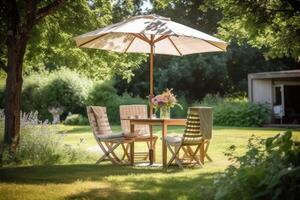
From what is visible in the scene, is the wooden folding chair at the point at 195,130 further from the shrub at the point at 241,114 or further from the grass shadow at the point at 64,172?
the shrub at the point at 241,114

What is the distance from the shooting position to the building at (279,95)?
82.2 ft

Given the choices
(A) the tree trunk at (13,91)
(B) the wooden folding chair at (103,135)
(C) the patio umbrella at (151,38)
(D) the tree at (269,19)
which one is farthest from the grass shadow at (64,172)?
(D) the tree at (269,19)

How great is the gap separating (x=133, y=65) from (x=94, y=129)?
4532 millimetres

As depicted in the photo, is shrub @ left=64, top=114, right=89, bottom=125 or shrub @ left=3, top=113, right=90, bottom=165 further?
shrub @ left=64, top=114, right=89, bottom=125

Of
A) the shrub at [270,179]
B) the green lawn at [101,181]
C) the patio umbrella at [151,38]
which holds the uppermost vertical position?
the patio umbrella at [151,38]

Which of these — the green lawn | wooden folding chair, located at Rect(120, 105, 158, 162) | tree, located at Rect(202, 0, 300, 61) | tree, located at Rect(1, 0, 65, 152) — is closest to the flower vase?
wooden folding chair, located at Rect(120, 105, 158, 162)

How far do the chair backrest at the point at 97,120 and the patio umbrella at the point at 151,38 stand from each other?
950 millimetres

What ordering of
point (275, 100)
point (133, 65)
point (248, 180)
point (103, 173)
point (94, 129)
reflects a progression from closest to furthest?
point (248, 180), point (103, 173), point (94, 129), point (133, 65), point (275, 100)

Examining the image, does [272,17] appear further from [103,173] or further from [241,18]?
[103,173]

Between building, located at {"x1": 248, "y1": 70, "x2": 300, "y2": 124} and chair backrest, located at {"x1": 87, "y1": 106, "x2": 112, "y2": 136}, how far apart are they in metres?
16.3

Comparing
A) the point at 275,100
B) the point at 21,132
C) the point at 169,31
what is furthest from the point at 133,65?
the point at 275,100

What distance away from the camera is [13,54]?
948cm

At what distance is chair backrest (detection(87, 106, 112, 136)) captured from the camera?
9484 millimetres

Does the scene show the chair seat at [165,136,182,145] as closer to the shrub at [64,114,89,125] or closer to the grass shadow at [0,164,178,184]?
the grass shadow at [0,164,178,184]
